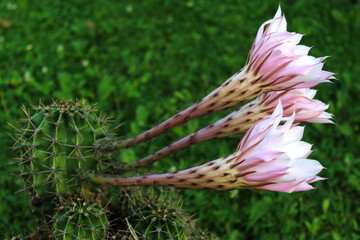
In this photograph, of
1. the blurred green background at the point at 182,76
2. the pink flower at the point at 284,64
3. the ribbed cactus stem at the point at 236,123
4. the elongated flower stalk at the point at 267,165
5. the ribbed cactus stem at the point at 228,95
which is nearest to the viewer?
the elongated flower stalk at the point at 267,165

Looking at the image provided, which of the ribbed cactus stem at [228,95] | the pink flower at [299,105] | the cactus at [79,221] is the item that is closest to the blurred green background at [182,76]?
the cactus at [79,221]

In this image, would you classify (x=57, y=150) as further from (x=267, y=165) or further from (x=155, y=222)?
(x=267, y=165)

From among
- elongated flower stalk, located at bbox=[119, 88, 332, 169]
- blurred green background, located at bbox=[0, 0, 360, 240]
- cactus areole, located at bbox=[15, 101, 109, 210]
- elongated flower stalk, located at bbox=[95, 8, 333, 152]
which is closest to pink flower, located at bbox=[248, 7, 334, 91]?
elongated flower stalk, located at bbox=[95, 8, 333, 152]

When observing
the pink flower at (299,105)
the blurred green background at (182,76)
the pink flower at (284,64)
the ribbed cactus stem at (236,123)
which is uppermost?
the pink flower at (284,64)

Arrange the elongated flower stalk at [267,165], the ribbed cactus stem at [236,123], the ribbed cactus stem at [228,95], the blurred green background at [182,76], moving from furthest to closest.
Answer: the blurred green background at [182,76] → the ribbed cactus stem at [236,123] → the ribbed cactus stem at [228,95] → the elongated flower stalk at [267,165]

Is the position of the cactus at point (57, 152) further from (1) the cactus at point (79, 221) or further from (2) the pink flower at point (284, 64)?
(2) the pink flower at point (284, 64)

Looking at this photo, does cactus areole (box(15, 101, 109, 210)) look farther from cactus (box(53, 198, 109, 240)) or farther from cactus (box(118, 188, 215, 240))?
cactus (box(118, 188, 215, 240))

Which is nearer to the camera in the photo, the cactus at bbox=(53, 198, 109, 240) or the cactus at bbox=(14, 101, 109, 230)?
the cactus at bbox=(53, 198, 109, 240)

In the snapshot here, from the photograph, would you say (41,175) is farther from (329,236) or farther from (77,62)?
(77,62)

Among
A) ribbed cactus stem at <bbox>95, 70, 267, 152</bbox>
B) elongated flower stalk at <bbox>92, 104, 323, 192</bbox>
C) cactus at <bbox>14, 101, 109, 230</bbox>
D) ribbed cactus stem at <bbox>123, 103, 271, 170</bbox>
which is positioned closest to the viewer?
elongated flower stalk at <bbox>92, 104, 323, 192</bbox>
